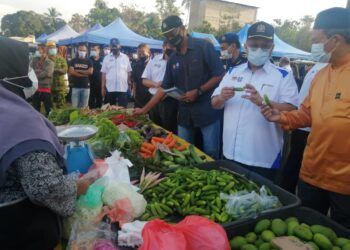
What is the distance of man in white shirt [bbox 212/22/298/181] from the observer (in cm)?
281

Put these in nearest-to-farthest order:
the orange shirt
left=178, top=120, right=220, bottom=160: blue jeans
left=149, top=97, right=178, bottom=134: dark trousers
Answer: the orange shirt → left=178, top=120, right=220, bottom=160: blue jeans → left=149, top=97, right=178, bottom=134: dark trousers

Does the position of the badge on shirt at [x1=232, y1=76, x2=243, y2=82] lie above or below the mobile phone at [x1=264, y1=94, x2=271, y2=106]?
above

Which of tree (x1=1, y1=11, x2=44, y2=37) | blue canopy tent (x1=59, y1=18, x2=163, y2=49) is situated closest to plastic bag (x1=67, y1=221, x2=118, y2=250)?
blue canopy tent (x1=59, y1=18, x2=163, y2=49)

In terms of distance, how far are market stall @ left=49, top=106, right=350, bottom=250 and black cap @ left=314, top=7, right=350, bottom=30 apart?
4.01 ft

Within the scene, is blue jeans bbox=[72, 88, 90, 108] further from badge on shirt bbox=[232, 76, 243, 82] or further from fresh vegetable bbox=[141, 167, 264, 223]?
fresh vegetable bbox=[141, 167, 264, 223]

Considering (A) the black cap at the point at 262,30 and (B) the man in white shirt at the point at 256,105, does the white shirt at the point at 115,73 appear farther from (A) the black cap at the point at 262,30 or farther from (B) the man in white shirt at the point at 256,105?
(A) the black cap at the point at 262,30

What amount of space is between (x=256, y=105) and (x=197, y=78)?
52.1 inches

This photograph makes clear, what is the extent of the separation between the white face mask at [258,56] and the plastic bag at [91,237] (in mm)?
1841

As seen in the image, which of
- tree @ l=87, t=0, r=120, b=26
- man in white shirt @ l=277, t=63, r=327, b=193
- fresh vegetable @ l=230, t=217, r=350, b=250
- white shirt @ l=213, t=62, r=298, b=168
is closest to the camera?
fresh vegetable @ l=230, t=217, r=350, b=250

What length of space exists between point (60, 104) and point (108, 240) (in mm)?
8896

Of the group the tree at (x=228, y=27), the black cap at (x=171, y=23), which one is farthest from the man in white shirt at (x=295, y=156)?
the tree at (x=228, y=27)

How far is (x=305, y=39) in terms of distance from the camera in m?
50.7

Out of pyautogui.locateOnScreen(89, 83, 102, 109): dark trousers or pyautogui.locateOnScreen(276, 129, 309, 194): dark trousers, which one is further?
pyautogui.locateOnScreen(89, 83, 102, 109): dark trousers

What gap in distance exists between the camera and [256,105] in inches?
111
